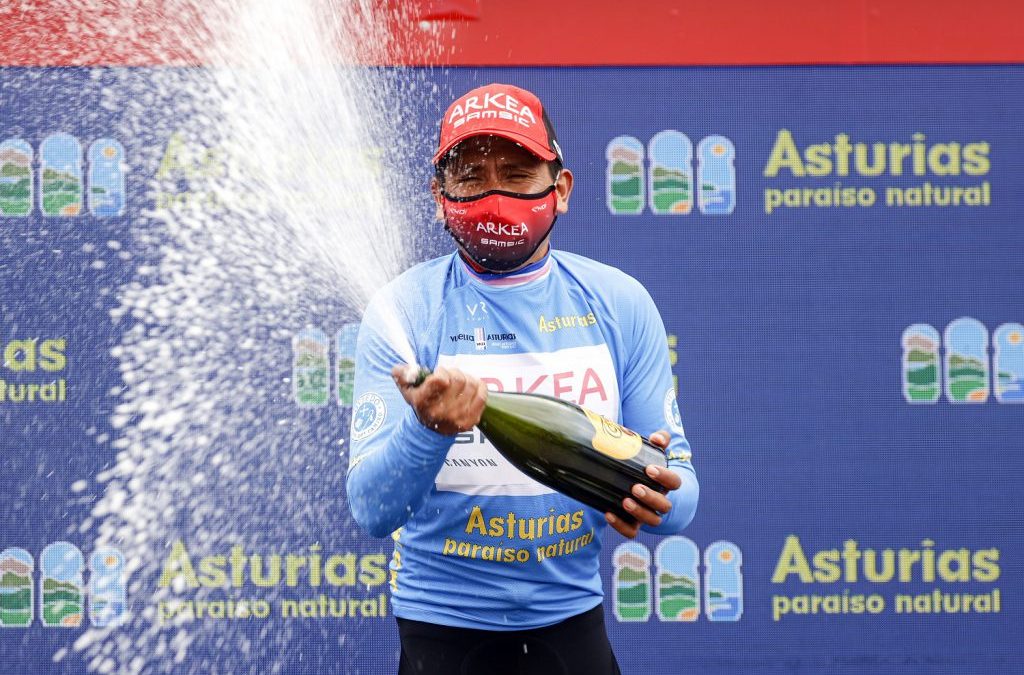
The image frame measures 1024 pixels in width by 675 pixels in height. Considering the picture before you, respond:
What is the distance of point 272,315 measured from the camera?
3.81 metres

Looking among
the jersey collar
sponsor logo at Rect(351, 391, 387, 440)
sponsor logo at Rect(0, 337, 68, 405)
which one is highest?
the jersey collar

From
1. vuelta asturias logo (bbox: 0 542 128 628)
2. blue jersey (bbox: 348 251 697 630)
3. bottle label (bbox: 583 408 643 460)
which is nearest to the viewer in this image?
bottle label (bbox: 583 408 643 460)

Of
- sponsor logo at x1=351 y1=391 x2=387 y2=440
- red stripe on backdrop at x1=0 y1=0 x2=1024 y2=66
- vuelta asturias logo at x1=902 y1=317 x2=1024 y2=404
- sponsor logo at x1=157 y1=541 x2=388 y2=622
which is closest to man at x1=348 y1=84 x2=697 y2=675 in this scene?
sponsor logo at x1=351 y1=391 x2=387 y2=440

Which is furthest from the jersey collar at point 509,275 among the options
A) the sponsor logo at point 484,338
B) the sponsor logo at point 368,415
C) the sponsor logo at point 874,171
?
the sponsor logo at point 874,171

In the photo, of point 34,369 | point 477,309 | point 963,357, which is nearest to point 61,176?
point 34,369

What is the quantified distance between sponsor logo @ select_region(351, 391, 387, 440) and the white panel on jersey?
0.15 metres

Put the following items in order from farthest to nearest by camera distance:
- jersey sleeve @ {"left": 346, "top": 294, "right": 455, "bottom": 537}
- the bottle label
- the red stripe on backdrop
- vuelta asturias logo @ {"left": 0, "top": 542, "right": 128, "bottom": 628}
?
the red stripe on backdrop
vuelta asturias logo @ {"left": 0, "top": 542, "right": 128, "bottom": 628}
the bottle label
jersey sleeve @ {"left": 346, "top": 294, "right": 455, "bottom": 537}

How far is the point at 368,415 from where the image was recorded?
1.90 meters

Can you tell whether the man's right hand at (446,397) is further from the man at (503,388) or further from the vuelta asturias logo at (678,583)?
the vuelta asturias logo at (678,583)

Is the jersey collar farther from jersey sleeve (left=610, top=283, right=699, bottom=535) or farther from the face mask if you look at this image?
jersey sleeve (left=610, top=283, right=699, bottom=535)

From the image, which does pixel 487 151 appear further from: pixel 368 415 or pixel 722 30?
pixel 722 30

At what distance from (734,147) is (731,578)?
170 cm

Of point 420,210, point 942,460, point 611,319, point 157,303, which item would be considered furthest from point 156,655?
point 942,460

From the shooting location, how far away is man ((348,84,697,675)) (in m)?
1.93
